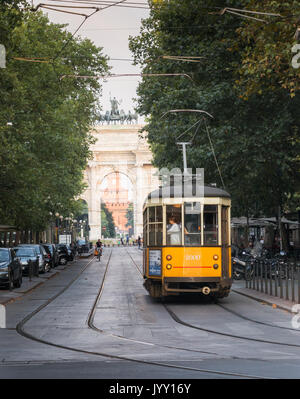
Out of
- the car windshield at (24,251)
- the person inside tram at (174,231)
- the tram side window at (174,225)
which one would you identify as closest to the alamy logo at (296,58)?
the tram side window at (174,225)

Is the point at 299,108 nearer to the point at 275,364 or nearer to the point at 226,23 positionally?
the point at 226,23

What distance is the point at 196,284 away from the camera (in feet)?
64.6

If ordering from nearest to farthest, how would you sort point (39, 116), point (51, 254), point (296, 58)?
point (296, 58) < point (39, 116) < point (51, 254)

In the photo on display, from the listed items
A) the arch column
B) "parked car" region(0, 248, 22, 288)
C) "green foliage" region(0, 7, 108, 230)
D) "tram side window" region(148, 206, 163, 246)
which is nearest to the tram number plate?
"tram side window" region(148, 206, 163, 246)

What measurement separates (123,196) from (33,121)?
151m

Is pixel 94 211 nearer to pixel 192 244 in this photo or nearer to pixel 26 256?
pixel 26 256

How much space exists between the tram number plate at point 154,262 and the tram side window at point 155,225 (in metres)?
0.21

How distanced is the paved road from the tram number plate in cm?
87

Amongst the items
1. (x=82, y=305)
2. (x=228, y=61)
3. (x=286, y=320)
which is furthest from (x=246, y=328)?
(x=228, y=61)

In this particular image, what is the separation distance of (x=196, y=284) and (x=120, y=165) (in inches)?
4168

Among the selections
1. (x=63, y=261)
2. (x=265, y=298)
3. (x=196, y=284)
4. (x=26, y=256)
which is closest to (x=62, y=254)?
(x=63, y=261)

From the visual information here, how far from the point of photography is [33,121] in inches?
1492

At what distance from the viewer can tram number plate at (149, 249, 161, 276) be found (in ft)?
64.7

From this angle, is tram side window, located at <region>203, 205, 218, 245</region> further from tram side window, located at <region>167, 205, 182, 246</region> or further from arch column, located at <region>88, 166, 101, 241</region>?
arch column, located at <region>88, 166, 101, 241</region>
